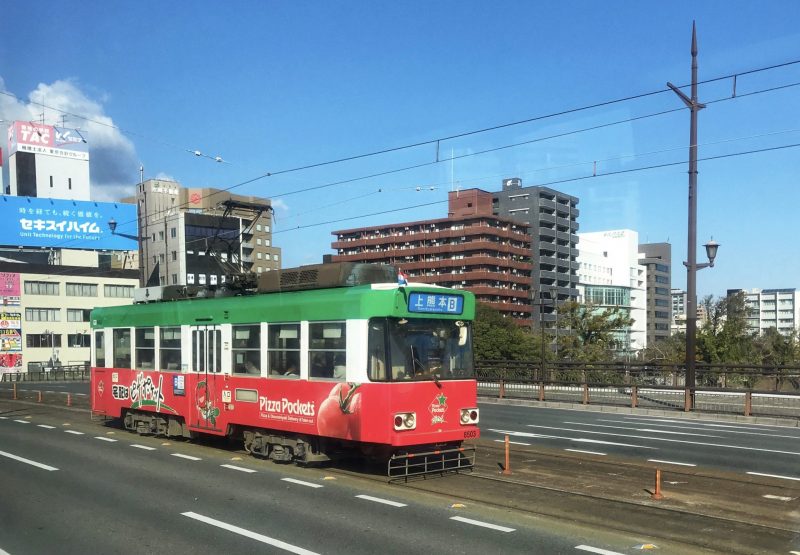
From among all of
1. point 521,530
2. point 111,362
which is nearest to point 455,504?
point 521,530

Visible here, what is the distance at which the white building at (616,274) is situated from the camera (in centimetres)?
12457

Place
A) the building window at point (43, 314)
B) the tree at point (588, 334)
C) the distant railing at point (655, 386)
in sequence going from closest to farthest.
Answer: the distant railing at point (655, 386) < the tree at point (588, 334) < the building window at point (43, 314)

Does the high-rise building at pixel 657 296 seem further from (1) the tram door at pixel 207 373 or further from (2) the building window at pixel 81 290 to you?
(1) the tram door at pixel 207 373

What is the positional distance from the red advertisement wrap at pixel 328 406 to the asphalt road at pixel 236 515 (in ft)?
2.62

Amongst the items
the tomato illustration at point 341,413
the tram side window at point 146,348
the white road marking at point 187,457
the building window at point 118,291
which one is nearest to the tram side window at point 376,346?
the tomato illustration at point 341,413

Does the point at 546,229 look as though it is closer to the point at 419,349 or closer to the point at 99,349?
the point at 99,349

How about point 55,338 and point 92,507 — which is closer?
point 92,507

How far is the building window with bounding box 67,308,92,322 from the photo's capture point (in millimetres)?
74706

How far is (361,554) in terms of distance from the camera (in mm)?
7469

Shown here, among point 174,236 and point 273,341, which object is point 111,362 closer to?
point 273,341

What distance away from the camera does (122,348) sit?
59.2 ft

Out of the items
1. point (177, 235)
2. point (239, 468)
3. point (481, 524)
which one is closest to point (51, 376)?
point (177, 235)

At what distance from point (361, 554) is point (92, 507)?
4399 millimetres

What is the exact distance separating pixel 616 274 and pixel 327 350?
423 feet
